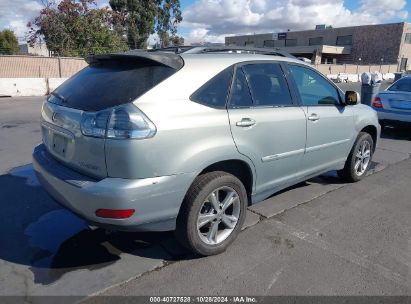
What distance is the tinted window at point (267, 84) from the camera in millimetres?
3439

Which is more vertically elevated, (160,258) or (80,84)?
(80,84)

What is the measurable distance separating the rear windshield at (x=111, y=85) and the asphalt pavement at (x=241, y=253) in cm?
132

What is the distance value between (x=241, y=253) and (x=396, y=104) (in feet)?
23.0

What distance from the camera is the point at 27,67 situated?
57.7 ft

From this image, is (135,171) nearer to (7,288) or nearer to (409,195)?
(7,288)

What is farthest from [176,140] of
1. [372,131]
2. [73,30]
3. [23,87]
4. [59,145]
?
[73,30]

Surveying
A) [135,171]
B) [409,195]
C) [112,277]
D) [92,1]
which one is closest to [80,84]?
[135,171]

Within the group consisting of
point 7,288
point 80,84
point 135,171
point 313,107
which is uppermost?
point 80,84

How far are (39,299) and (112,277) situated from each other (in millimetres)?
537

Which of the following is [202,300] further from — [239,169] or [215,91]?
[215,91]

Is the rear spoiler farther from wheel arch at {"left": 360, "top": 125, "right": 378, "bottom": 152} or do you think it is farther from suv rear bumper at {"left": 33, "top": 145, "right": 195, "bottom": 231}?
wheel arch at {"left": 360, "top": 125, "right": 378, "bottom": 152}

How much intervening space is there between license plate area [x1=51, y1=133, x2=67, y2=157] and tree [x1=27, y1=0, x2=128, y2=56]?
78.5 feet

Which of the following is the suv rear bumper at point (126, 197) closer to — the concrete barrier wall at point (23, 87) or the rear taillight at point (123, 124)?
the rear taillight at point (123, 124)

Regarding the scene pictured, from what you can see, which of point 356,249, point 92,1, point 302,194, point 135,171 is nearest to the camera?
point 135,171
